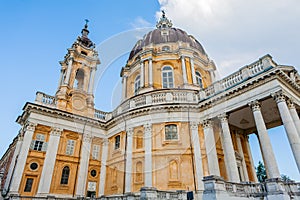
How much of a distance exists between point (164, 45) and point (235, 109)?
49.2 feet

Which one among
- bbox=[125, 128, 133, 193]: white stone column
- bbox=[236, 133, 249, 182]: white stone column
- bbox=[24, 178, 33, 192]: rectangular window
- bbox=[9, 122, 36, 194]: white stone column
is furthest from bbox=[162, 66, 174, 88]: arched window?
bbox=[24, 178, 33, 192]: rectangular window

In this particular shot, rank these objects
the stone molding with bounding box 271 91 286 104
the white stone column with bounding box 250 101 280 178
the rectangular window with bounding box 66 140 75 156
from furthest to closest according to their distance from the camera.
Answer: the rectangular window with bounding box 66 140 75 156 → the stone molding with bounding box 271 91 286 104 → the white stone column with bounding box 250 101 280 178

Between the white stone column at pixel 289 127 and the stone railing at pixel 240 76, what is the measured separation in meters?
2.13

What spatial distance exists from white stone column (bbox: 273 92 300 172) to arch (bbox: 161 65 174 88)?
39.5ft

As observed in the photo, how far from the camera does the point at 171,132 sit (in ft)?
55.8

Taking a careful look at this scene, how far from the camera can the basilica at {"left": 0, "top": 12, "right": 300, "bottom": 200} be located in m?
13.1

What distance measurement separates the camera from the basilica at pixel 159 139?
13.1 meters

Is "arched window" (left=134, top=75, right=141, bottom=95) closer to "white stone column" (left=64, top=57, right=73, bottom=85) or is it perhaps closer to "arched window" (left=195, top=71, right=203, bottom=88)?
"arched window" (left=195, top=71, right=203, bottom=88)

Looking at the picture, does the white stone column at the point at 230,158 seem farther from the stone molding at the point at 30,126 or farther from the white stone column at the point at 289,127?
the stone molding at the point at 30,126

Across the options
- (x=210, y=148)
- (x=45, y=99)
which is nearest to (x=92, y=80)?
(x=45, y=99)

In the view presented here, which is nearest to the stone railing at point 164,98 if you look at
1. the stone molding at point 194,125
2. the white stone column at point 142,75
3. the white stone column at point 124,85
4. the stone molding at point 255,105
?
the stone molding at point 194,125

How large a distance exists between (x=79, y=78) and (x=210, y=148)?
712 inches

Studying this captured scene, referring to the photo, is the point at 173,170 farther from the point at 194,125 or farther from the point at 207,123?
the point at 207,123

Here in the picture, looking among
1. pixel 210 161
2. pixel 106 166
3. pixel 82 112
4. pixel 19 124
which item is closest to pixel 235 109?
pixel 210 161
